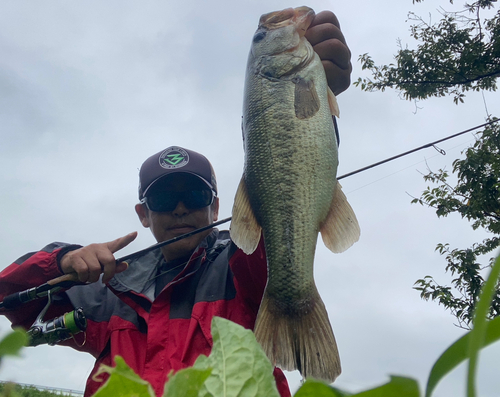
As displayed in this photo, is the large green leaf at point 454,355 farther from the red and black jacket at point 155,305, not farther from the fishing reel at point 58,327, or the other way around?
the fishing reel at point 58,327

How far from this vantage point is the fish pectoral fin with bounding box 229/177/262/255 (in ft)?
5.94

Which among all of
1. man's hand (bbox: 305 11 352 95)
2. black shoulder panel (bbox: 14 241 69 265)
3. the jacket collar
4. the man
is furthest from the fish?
black shoulder panel (bbox: 14 241 69 265)

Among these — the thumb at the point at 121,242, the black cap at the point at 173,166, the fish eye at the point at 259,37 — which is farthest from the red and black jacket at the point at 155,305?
the fish eye at the point at 259,37

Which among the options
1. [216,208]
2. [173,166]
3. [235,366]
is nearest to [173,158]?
[173,166]

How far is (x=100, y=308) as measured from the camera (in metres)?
2.80

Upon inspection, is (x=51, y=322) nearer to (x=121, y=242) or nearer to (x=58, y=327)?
(x=58, y=327)

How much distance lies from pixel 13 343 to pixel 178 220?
2.78 metres

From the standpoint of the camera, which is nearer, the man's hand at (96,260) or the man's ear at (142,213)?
the man's hand at (96,260)

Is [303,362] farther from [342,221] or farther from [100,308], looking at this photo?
[100,308]

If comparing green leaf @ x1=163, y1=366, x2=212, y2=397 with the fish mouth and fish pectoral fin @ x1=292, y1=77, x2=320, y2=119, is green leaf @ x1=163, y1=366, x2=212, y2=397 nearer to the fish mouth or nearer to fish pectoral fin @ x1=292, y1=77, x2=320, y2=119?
fish pectoral fin @ x1=292, y1=77, x2=320, y2=119

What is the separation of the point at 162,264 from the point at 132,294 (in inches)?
19.8

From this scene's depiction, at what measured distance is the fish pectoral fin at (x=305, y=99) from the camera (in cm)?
187

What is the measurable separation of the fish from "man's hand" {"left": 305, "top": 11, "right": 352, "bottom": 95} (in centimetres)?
15

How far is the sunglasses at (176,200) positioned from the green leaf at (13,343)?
9.11 feet
